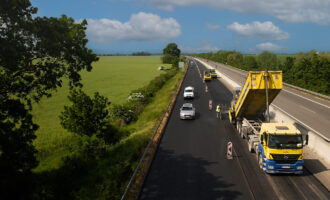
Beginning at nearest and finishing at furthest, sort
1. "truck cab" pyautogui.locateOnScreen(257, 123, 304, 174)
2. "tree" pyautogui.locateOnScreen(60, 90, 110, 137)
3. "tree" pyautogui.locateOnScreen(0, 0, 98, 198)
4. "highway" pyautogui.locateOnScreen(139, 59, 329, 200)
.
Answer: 1. "tree" pyautogui.locateOnScreen(0, 0, 98, 198)
2. "highway" pyautogui.locateOnScreen(139, 59, 329, 200)
3. "truck cab" pyautogui.locateOnScreen(257, 123, 304, 174)
4. "tree" pyautogui.locateOnScreen(60, 90, 110, 137)

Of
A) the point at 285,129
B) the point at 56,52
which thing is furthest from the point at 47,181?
the point at 285,129

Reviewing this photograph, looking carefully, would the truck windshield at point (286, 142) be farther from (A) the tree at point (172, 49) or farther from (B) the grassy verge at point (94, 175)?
(A) the tree at point (172, 49)

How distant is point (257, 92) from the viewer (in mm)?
18219

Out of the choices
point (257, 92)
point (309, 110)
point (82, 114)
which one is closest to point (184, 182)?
point (257, 92)

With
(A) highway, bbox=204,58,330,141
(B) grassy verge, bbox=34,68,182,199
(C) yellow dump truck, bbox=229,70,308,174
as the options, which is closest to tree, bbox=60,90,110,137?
(B) grassy verge, bbox=34,68,182,199

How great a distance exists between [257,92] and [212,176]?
25.1 ft

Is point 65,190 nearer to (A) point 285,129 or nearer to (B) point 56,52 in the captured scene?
(B) point 56,52

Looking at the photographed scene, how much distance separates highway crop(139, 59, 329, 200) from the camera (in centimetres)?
1236

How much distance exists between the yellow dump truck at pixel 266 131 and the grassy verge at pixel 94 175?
8020 millimetres

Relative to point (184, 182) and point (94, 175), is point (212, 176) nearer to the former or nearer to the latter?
point (184, 182)

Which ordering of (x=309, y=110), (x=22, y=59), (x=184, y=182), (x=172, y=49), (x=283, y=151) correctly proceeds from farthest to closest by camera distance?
(x=172, y=49), (x=309, y=110), (x=184, y=182), (x=283, y=151), (x=22, y=59)

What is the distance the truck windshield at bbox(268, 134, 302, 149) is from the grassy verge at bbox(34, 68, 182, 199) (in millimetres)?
8424

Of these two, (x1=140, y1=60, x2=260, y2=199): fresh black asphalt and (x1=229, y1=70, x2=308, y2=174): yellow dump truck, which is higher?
(x1=229, y1=70, x2=308, y2=174): yellow dump truck

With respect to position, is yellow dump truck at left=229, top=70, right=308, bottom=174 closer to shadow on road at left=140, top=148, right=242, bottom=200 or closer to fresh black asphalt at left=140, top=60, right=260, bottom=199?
fresh black asphalt at left=140, top=60, right=260, bottom=199
